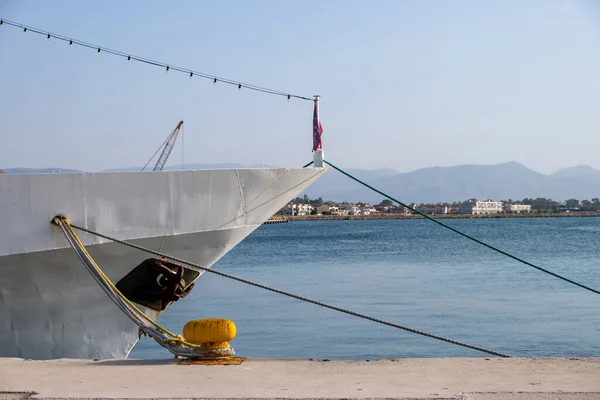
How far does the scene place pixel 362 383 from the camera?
7.25m

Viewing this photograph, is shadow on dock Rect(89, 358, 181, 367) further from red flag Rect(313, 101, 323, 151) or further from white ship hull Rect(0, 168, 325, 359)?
red flag Rect(313, 101, 323, 151)

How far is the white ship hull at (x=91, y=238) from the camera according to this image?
35.4 feet

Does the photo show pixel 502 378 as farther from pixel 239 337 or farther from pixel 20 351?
pixel 239 337

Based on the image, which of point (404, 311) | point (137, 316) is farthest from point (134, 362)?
point (404, 311)

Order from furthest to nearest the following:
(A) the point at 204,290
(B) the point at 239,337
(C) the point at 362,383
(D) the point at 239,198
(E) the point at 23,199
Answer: (A) the point at 204,290
(B) the point at 239,337
(D) the point at 239,198
(E) the point at 23,199
(C) the point at 362,383

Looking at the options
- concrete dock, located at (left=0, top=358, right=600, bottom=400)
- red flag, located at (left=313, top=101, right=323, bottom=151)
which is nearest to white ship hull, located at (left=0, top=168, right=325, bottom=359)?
red flag, located at (left=313, top=101, right=323, bottom=151)

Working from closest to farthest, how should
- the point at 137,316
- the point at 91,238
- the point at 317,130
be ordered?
the point at 137,316 → the point at 91,238 → the point at 317,130

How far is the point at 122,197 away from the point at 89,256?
3.67ft

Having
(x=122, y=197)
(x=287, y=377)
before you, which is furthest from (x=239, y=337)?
(x=287, y=377)

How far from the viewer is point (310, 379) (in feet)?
24.5

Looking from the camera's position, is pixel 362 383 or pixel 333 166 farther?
pixel 333 166

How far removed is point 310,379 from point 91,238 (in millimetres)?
4739

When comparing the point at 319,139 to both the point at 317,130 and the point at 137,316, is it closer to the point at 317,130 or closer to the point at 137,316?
the point at 317,130

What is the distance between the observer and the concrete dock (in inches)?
268
